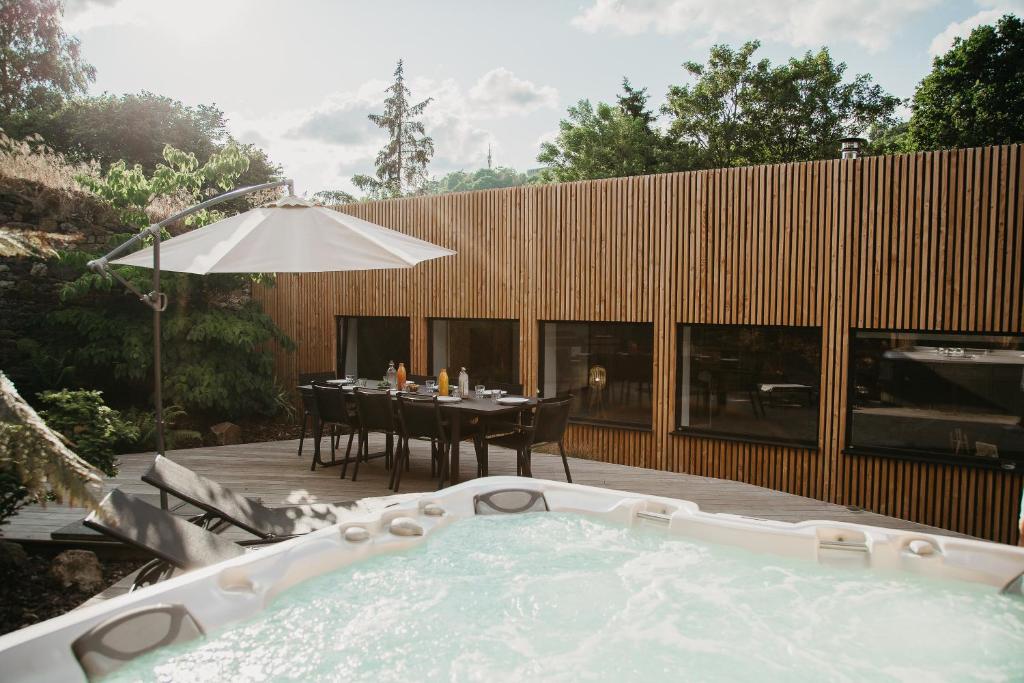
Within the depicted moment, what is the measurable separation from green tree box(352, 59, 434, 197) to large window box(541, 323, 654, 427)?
69.2ft

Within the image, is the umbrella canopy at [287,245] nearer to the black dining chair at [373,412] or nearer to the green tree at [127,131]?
the black dining chair at [373,412]

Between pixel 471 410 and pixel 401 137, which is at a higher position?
pixel 401 137

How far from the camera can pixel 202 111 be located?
2231cm

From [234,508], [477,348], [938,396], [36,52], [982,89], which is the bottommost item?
[234,508]

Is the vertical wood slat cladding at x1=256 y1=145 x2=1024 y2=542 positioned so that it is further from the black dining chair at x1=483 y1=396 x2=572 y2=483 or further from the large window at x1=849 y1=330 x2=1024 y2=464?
the black dining chair at x1=483 y1=396 x2=572 y2=483

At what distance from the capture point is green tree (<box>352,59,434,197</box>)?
27719 millimetres

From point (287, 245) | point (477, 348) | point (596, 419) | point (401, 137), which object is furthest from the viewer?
point (401, 137)

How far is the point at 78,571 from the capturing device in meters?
3.85

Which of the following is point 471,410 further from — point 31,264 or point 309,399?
point 31,264

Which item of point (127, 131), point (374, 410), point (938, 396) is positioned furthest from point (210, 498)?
point (127, 131)

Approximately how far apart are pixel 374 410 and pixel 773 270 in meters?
3.88

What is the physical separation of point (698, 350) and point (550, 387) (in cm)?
180

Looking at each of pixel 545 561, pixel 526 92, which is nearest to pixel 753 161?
pixel 545 561

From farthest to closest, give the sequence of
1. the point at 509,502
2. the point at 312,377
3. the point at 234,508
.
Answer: the point at 312,377 → the point at 509,502 → the point at 234,508
